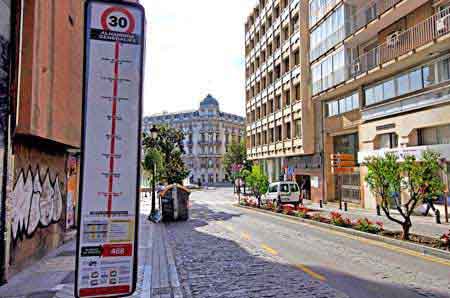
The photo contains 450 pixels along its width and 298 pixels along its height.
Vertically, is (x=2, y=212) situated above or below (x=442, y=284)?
above

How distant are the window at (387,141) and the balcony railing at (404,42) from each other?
4.38 meters

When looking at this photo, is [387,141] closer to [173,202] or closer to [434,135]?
[434,135]

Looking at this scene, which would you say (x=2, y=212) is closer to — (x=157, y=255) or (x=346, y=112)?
(x=157, y=255)

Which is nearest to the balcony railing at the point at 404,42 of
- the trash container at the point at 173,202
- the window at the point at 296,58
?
the window at the point at 296,58

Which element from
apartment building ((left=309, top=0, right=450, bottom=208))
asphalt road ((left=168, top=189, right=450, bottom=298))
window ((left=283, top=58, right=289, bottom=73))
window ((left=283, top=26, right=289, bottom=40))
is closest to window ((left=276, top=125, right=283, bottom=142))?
window ((left=283, top=58, right=289, bottom=73))

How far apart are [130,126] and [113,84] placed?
40cm

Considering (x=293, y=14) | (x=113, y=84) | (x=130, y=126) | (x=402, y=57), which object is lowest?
(x=130, y=126)

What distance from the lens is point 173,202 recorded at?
69.0 ft

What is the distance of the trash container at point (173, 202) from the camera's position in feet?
68.5

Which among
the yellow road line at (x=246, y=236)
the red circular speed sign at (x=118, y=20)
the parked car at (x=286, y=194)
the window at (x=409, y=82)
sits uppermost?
the window at (x=409, y=82)

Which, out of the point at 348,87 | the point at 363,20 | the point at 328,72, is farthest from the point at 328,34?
the point at 348,87

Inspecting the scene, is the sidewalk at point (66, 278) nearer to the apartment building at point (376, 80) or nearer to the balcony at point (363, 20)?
the apartment building at point (376, 80)

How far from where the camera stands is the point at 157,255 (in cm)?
1095

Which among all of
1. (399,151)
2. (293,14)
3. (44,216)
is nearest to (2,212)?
(44,216)
